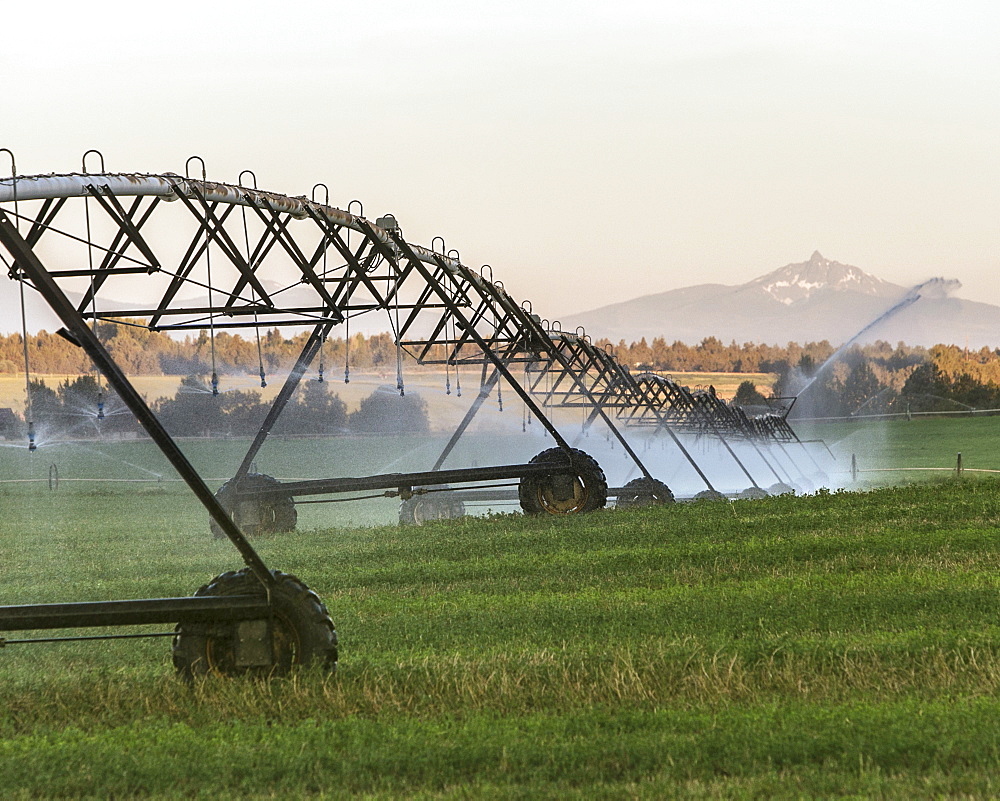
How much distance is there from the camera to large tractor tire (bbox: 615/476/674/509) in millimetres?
20969

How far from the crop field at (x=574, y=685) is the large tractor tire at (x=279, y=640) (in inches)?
5.7

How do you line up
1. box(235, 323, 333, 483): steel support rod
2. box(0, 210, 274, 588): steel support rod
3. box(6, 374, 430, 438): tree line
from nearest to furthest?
box(0, 210, 274, 588): steel support rod < box(235, 323, 333, 483): steel support rod < box(6, 374, 430, 438): tree line

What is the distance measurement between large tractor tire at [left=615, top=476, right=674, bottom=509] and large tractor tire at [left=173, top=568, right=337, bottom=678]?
14.0 m

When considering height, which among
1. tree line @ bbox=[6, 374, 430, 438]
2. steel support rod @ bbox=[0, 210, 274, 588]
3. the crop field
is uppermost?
tree line @ bbox=[6, 374, 430, 438]

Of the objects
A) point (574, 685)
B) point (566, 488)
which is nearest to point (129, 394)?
point (574, 685)

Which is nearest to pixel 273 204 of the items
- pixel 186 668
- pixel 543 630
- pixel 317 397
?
pixel 543 630

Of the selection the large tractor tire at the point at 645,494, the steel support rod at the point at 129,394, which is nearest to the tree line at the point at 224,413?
the large tractor tire at the point at 645,494

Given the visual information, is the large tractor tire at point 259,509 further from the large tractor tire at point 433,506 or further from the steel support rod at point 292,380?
the large tractor tire at point 433,506

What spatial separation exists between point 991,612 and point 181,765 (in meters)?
5.79

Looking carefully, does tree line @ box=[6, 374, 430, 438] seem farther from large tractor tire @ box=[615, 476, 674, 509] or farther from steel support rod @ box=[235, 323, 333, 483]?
steel support rod @ box=[235, 323, 333, 483]

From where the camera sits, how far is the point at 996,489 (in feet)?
64.9

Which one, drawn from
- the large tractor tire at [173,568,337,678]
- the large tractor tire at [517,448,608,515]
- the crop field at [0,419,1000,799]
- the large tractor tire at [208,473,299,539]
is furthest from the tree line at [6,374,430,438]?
the large tractor tire at [173,568,337,678]

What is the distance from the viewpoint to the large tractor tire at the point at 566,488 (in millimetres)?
18438

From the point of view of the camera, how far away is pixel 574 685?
22.7 ft
